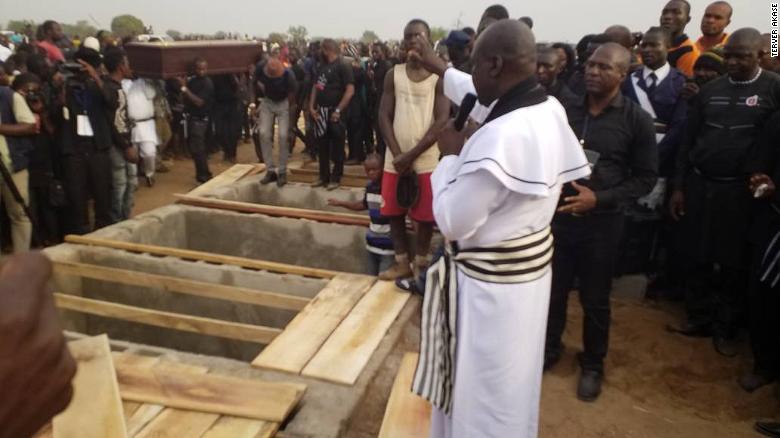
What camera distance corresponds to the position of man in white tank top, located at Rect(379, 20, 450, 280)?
4.37m

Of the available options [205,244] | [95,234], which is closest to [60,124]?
[95,234]

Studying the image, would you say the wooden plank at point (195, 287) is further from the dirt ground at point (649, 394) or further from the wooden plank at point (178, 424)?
the wooden plank at point (178, 424)

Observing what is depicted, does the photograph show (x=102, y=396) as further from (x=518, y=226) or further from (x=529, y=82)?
(x=529, y=82)

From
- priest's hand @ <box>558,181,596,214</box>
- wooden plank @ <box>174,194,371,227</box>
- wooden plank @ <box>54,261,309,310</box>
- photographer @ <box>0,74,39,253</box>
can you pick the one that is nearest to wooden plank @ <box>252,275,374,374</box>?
wooden plank @ <box>54,261,309,310</box>

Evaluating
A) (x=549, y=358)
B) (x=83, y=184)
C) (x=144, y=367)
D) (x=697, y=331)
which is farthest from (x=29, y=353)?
(x=83, y=184)

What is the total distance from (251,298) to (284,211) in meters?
2.08

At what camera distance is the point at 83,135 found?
565cm

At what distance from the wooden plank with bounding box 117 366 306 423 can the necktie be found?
12.1 feet

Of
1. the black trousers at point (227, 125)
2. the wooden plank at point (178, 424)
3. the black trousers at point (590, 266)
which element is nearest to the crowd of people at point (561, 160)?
the black trousers at point (590, 266)

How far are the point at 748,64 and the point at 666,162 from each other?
1138mm

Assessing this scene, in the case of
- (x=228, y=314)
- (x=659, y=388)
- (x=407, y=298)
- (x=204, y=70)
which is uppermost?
(x=204, y=70)

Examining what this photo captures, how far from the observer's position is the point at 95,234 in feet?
17.3

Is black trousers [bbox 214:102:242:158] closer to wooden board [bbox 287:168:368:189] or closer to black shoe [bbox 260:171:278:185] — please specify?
wooden board [bbox 287:168:368:189]

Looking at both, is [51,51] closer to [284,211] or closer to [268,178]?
[268,178]
